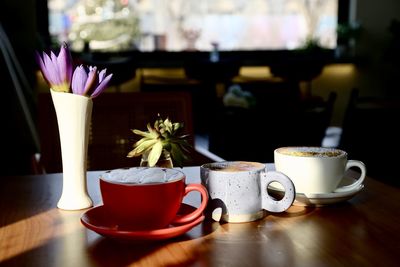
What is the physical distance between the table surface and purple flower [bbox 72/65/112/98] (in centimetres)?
22

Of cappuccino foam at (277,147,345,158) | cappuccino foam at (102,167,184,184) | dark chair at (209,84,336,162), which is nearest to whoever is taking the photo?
cappuccino foam at (102,167,184,184)

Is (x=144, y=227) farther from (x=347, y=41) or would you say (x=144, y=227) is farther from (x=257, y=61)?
(x=347, y=41)

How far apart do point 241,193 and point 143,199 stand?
0.61ft

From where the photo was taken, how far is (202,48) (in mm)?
7625

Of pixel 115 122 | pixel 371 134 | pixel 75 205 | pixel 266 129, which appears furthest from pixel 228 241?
pixel 371 134

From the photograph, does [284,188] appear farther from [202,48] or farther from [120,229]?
[202,48]

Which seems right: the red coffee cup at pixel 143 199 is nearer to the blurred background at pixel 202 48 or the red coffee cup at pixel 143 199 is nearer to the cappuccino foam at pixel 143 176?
the cappuccino foam at pixel 143 176

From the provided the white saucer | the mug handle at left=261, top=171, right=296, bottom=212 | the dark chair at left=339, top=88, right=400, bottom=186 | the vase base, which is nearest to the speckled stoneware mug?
the mug handle at left=261, top=171, right=296, bottom=212

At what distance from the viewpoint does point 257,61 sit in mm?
7039

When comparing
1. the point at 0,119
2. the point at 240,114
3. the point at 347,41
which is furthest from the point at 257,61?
the point at 240,114

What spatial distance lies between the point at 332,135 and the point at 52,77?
5.09 metres

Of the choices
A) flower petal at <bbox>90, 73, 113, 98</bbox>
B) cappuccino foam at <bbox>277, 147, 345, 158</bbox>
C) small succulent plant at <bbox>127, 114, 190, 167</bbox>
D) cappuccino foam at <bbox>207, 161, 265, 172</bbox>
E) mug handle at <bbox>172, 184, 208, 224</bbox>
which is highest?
flower petal at <bbox>90, 73, 113, 98</bbox>

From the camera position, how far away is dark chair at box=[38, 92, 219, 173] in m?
1.91

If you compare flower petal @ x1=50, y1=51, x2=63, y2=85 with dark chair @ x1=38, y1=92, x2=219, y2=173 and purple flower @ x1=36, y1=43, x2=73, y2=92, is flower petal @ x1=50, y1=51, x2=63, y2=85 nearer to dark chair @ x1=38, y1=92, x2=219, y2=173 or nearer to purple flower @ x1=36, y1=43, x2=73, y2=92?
purple flower @ x1=36, y1=43, x2=73, y2=92
